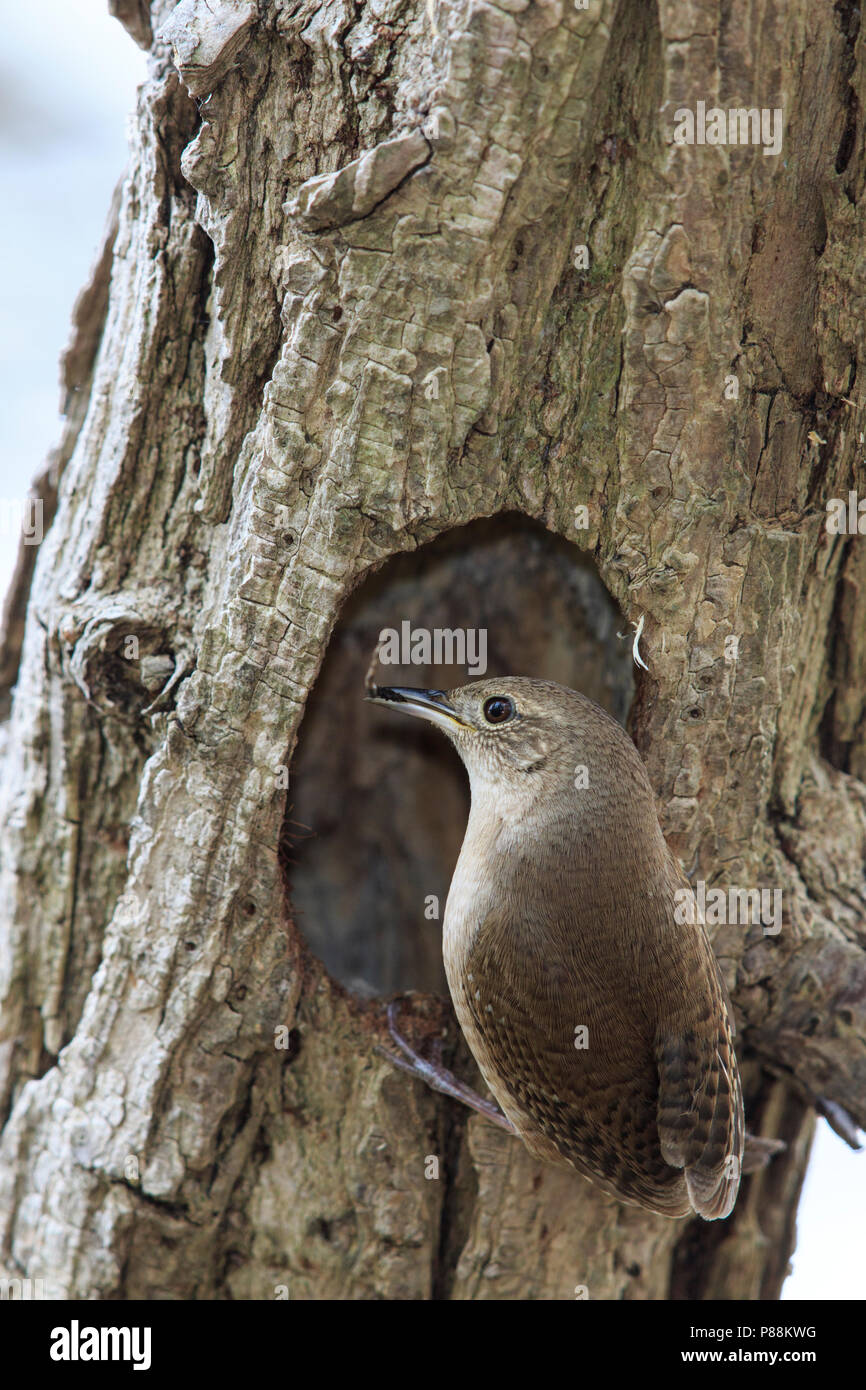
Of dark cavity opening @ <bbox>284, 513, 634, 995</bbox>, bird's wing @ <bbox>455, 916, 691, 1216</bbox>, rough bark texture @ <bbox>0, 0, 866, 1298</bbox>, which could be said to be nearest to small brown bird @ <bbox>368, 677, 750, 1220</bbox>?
bird's wing @ <bbox>455, 916, 691, 1216</bbox>

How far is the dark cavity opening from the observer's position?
12.2 feet

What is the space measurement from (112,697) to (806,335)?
214 cm

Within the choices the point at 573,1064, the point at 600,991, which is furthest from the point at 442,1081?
the point at 600,991

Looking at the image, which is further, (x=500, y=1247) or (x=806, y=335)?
(x=500, y=1247)

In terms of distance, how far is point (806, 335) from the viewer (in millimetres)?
2494

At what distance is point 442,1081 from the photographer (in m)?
2.82

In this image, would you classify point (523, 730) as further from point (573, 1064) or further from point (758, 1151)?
point (758, 1151)

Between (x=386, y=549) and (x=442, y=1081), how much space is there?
1542 mm

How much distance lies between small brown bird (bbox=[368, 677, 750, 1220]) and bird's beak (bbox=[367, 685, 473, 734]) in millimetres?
407

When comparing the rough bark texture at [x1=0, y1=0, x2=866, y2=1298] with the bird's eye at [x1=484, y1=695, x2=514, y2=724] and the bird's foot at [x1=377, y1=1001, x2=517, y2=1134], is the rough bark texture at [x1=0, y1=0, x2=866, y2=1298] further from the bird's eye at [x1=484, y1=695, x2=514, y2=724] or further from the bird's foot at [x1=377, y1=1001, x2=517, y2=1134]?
the bird's eye at [x1=484, y1=695, x2=514, y2=724]
